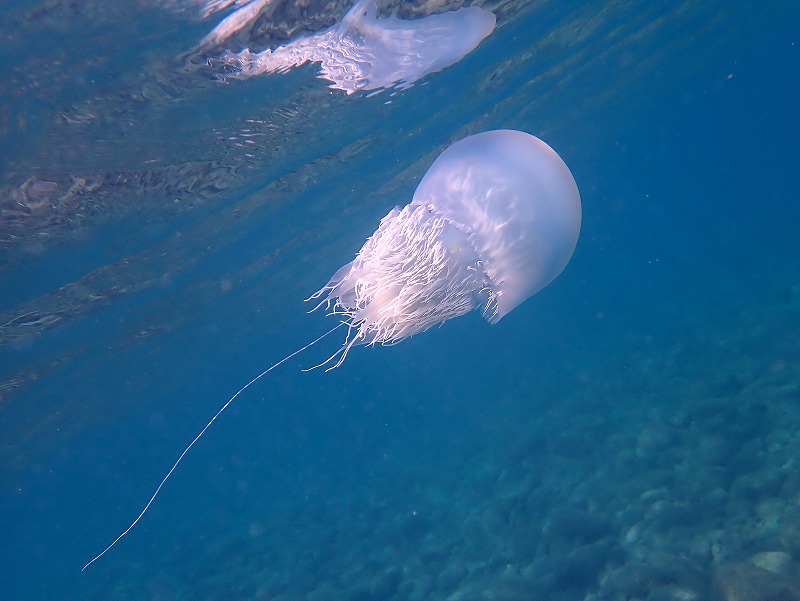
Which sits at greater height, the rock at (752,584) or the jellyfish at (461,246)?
the jellyfish at (461,246)

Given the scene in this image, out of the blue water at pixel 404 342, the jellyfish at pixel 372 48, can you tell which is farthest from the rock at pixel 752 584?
the jellyfish at pixel 372 48

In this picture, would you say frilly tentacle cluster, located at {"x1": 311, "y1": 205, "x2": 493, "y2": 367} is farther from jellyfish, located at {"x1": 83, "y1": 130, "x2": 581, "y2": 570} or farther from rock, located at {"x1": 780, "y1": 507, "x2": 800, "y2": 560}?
rock, located at {"x1": 780, "y1": 507, "x2": 800, "y2": 560}

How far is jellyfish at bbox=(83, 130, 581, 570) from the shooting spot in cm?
411

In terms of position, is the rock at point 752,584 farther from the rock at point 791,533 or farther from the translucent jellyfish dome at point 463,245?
the translucent jellyfish dome at point 463,245

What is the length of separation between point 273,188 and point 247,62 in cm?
444

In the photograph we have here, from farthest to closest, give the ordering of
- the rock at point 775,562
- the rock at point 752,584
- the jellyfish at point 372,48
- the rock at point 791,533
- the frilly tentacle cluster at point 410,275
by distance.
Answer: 1. the jellyfish at point 372,48
2. the rock at point 791,533
3. the rock at point 775,562
4. the rock at point 752,584
5. the frilly tentacle cluster at point 410,275

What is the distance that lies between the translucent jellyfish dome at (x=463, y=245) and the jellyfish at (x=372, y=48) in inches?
109

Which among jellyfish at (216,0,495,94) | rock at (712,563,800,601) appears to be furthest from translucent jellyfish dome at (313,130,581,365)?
rock at (712,563,800,601)

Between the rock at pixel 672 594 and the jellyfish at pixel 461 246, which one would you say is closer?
the jellyfish at pixel 461 246

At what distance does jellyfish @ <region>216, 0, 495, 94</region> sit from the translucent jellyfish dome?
2774 mm

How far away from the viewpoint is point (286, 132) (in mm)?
8570

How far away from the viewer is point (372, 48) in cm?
698

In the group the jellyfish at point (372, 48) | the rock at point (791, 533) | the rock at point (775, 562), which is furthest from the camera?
the jellyfish at point (372, 48)

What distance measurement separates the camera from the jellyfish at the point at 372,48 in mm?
6137
